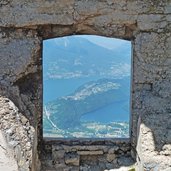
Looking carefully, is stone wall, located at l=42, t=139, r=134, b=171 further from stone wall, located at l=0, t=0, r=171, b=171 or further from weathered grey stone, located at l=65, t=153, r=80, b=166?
stone wall, located at l=0, t=0, r=171, b=171

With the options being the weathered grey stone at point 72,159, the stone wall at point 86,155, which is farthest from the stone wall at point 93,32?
the weathered grey stone at point 72,159

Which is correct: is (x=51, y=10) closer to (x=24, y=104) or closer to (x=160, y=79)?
(x=24, y=104)

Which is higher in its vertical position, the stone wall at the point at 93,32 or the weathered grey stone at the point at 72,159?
the stone wall at the point at 93,32

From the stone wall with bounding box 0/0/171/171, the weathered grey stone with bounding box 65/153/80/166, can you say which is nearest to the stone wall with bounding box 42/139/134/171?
the weathered grey stone with bounding box 65/153/80/166

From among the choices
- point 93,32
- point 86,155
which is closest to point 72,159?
point 86,155

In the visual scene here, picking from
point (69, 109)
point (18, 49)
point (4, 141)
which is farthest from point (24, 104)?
point (69, 109)

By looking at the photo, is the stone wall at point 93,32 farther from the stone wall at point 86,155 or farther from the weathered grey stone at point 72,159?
the weathered grey stone at point 72,159

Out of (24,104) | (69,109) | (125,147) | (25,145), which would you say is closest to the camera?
(25,145)

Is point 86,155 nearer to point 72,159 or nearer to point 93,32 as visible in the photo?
point 72,159
